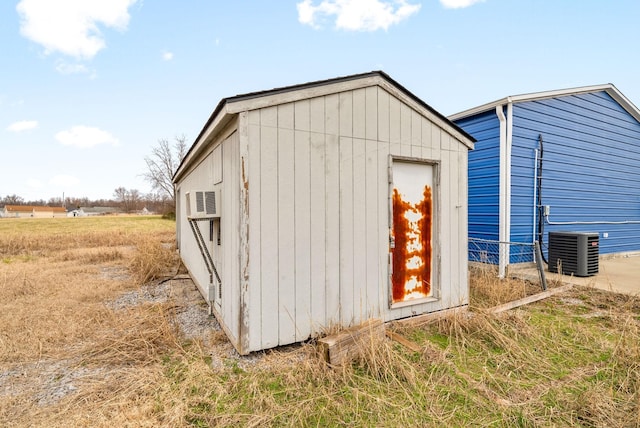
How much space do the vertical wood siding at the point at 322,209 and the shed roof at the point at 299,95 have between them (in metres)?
0.08

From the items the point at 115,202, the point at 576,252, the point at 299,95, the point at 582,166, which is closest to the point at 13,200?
the point at 115,202

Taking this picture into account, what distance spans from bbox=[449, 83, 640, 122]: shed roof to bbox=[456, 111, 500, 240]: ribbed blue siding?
0.22 metres

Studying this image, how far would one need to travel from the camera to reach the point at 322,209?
3.10 metres

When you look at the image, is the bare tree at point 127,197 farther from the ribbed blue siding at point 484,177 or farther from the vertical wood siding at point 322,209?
the vertical wood siding at point 322,209

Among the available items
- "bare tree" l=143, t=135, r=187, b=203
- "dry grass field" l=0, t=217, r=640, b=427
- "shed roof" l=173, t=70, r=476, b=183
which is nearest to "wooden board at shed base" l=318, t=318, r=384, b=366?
"dry grass field" l=0, t=217, r=640, b=427

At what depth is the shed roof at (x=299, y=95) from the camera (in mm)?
2680

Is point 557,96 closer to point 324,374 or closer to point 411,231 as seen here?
point 411,231

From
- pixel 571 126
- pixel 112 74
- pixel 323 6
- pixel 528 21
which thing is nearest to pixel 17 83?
pixel 112 74

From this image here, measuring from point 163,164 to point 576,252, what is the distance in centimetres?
3424

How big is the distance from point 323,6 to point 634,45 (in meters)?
7.48

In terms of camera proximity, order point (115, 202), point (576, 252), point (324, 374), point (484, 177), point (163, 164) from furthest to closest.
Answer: point (115, 202) → point (163, 164) → point (484, 177) → point (576, 252) → point (324, 374)

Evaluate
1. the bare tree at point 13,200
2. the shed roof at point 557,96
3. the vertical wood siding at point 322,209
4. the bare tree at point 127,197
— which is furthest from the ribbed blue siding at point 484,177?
the bare tree at point 13,200

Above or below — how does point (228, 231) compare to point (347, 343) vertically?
above

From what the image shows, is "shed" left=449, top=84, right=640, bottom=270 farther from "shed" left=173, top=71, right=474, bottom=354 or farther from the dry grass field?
"shed" left=173, top=71, right=474, bottom=354
